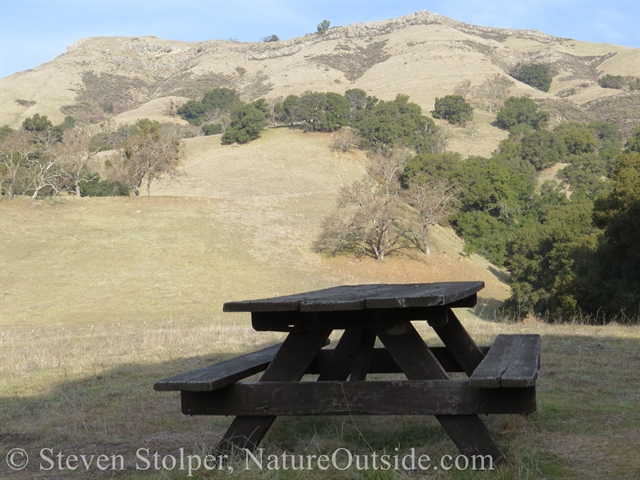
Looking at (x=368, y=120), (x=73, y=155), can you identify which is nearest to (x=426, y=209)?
(x=73, y=155)

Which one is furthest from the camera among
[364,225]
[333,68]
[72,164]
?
[333,68]

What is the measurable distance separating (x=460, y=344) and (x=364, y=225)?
121ft

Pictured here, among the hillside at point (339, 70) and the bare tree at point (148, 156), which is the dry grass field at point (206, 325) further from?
the hillside at point (339, 70)

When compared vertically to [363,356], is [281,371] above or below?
above

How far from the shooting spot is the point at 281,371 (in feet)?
14.4

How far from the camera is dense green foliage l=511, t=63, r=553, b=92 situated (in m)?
132

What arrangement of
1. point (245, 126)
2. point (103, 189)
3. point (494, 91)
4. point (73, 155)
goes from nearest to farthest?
point (73, 155) → point (103, 189) → point (245, 126) → point (494, 91)

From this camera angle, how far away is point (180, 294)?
105 ft

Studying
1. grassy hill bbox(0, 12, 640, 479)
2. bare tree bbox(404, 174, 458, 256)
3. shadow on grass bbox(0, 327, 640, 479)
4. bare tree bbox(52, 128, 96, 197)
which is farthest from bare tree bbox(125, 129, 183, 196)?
shadow on grass bbox(0, 327, 640, 479)

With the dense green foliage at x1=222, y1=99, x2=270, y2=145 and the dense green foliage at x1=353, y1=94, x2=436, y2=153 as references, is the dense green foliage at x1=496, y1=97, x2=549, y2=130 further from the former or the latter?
the dense green foliage at x1=222, y1=99, x2=270, y2=145

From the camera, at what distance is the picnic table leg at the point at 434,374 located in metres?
3.84

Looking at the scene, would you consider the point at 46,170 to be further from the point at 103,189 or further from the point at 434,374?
the point at 434,374

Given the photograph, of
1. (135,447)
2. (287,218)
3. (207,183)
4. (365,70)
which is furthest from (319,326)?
(365,70)

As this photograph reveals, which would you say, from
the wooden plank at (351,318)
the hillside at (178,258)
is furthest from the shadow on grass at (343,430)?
the hillside at (178,258)
